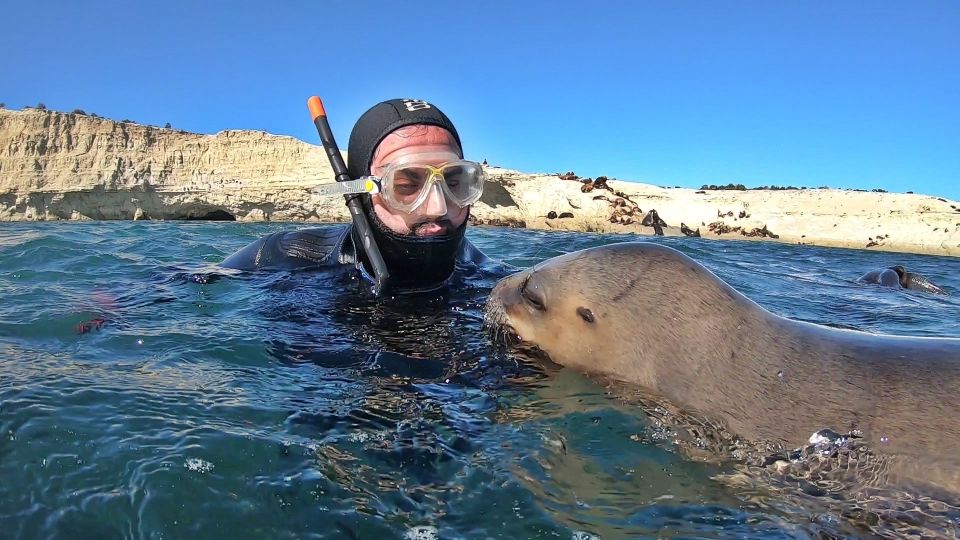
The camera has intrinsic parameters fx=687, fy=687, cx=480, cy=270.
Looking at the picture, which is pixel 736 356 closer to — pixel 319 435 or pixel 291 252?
pixel 319 435

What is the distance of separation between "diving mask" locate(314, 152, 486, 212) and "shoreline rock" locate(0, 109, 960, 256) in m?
15.2

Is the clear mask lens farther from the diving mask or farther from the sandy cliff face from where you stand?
the sandy cliff face

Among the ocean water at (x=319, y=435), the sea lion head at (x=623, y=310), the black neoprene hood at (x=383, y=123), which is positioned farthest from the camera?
the black neoprene hood at (x=383, y=123)

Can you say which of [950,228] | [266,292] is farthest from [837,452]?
[950,228]

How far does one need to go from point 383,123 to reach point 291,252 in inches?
51.7

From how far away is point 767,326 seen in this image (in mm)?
2738

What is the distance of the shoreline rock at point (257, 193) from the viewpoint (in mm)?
20031

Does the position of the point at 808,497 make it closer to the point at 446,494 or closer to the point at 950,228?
the point at 446,494

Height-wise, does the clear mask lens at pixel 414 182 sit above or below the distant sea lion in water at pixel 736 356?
above

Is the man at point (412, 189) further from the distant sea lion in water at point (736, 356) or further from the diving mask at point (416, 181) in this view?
the distant sea lion in water at point (736, 356)

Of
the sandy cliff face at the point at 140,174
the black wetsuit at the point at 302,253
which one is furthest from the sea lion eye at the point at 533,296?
the sandy cliff face at the point at 140,174

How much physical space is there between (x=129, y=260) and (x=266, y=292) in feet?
11.8

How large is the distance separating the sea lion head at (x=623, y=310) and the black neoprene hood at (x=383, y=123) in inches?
66.6

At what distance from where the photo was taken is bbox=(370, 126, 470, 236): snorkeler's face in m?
4.29
